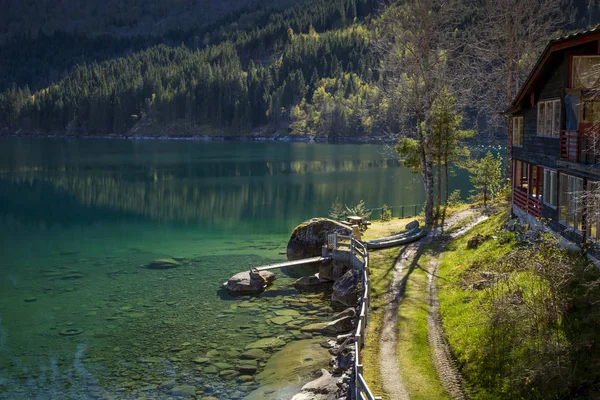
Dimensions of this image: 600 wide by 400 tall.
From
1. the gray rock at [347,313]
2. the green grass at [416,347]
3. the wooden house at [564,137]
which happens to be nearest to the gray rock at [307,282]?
the gray rock at [347,313]

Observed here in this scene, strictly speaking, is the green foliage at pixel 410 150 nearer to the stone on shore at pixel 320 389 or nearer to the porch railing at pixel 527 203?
the porch railing at pixel 527 203

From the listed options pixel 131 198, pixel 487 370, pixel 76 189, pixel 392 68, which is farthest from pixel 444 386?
pixel 76 189

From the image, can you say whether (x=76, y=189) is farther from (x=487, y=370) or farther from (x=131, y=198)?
(x=487, y=370)

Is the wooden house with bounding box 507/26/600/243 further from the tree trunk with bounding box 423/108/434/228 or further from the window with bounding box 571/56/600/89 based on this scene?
the tree trunk with bounding box 423/108/434/228

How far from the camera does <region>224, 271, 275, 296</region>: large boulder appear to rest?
31391 millimetres

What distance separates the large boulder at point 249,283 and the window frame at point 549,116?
16.4m

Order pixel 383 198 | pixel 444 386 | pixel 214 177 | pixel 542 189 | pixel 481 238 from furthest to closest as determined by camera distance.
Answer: pixel 214 177 < pixel 383 198 < pixel 481 238 < pixel 542 189 < pixel 444 386

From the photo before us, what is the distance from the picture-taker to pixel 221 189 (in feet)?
261

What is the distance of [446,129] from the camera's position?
4378 centimetres

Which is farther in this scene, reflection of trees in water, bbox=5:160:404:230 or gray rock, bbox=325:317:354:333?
reflection of trees in water, bbox=5:160:404:230

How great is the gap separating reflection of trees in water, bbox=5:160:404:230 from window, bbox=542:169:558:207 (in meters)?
30.0

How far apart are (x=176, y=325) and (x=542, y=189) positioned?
18.3 metres

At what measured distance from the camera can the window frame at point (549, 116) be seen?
2438 centimetres

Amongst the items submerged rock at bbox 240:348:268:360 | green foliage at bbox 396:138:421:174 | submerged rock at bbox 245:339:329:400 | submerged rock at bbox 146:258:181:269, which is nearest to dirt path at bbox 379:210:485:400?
submerged rock at bbox 245:339:329:400
